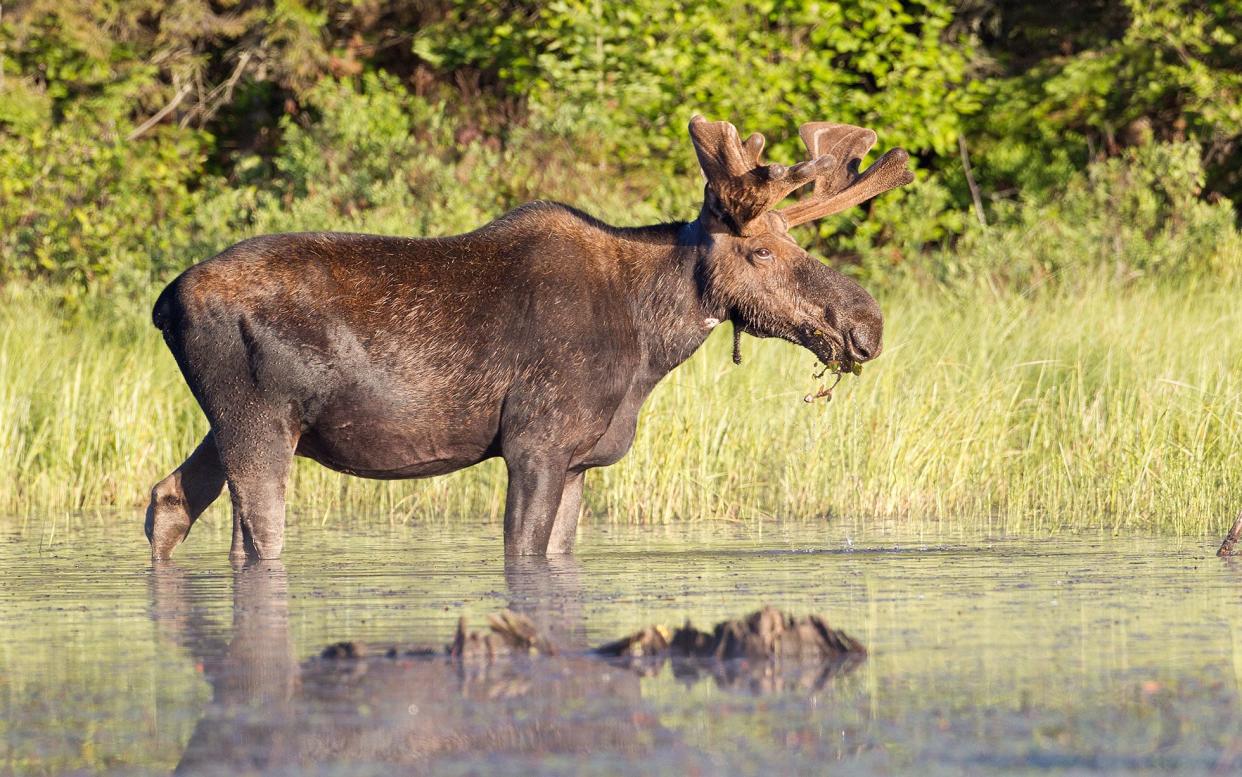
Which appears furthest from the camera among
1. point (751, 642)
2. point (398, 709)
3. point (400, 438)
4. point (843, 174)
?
point (843, 174)

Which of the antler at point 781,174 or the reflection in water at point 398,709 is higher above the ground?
the antler at point 781,174

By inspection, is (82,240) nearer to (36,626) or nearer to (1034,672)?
(36,626)

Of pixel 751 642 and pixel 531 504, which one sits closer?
pixel 751 642

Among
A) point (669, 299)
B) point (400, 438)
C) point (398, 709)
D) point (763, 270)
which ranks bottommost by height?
point (398, 709)

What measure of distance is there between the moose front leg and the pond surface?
17 cm

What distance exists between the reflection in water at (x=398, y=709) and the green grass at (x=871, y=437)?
5.53 metres

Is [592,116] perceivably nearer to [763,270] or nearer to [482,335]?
[763,270]

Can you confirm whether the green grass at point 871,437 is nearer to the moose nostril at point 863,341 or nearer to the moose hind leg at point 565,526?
the moose nostril at point 863,341

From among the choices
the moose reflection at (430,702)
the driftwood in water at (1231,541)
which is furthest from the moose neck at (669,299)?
the moose reflection at (430,702)

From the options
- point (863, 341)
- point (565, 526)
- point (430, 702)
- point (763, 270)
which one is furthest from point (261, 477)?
point (430, 702)

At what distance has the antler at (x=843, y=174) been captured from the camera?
9.78 meters

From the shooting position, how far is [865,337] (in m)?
9.17

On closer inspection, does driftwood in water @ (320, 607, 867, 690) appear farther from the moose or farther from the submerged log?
the moose

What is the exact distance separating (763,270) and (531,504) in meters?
1.61
